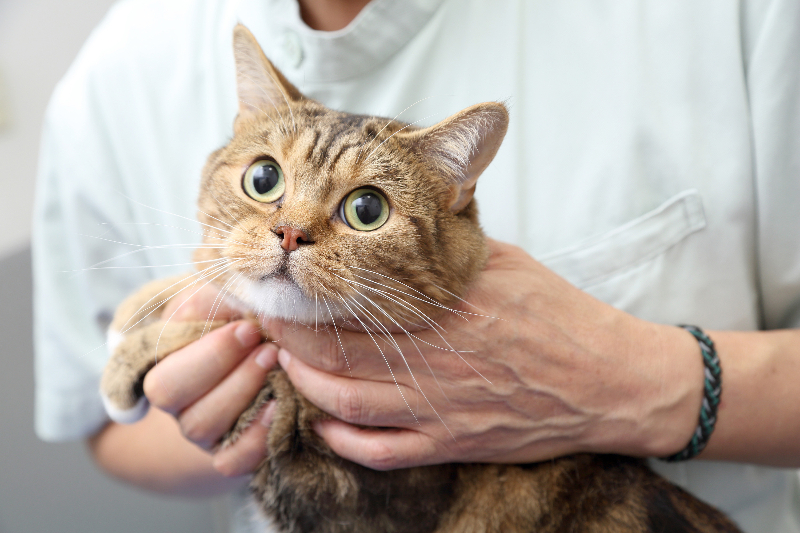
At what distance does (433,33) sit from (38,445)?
1987mm

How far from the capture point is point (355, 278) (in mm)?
742

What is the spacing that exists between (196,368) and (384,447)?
339 millimetres

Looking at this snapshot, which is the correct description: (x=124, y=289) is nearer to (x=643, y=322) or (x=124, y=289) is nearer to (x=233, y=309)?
(x=233, y=309)

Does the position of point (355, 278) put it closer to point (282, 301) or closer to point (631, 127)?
point (282, 301)

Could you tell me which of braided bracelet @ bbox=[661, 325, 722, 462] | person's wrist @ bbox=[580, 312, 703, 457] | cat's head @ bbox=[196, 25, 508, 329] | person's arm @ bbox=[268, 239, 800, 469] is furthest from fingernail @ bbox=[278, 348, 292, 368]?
braided bracelet @ bbox=[661, 325, 722, 462]

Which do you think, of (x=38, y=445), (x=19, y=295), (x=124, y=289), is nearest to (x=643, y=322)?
(x=124, y=289)

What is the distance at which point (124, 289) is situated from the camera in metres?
1.33

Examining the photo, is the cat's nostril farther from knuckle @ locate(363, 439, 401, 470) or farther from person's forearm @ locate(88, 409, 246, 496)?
person's forearm @ locate(88, 409, 246, 496)

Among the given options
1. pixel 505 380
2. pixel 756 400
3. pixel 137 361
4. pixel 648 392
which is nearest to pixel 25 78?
pixel 137 361

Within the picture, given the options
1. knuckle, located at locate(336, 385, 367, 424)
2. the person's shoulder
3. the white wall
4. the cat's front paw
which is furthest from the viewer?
the white wall

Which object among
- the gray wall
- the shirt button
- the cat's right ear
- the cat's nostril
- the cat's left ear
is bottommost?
the gray wall

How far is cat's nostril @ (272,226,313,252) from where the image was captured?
0.72 meters

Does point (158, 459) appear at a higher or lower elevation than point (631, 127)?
lower

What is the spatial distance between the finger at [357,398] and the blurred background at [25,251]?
4.90ft
